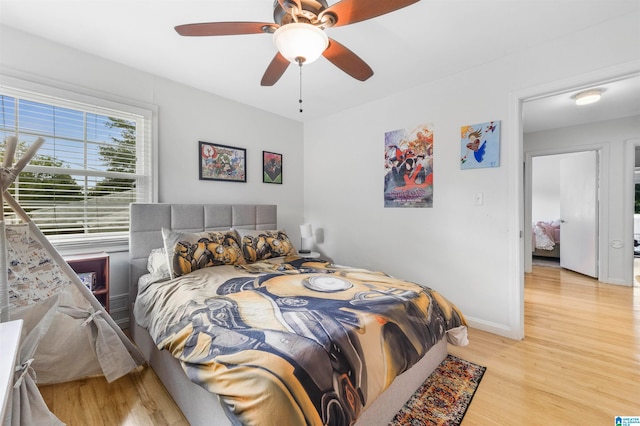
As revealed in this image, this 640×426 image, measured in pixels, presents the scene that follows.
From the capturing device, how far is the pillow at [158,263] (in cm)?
228

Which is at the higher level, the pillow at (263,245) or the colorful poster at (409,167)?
the colorful poster at (409,167)

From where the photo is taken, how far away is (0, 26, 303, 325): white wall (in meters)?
2.20

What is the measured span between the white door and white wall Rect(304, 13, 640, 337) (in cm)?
313

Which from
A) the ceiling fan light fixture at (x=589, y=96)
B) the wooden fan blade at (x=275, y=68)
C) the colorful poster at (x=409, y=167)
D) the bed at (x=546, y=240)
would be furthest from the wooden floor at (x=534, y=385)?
the bed at (x=546, y=240)

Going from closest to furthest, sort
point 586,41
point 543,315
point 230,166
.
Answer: point 586,41 < point 543,315 < point 230,166

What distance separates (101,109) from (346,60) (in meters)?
2.30

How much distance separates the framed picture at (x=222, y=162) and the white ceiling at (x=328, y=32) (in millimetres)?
695

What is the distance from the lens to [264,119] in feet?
12.1

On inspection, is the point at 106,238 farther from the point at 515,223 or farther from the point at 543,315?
the point at 543,315

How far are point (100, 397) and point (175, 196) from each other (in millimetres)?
1825

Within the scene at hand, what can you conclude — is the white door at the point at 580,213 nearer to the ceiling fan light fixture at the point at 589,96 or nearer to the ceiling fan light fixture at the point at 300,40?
the ceiling fan light fixture at the point at 589,96

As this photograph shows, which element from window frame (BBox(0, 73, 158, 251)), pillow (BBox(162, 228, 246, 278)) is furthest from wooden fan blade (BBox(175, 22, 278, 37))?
pillow (BBox(162, 228, 246, 278))

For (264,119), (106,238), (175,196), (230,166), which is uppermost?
(264,119)

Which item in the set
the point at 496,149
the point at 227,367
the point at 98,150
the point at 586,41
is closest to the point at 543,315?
the point at 496,149
